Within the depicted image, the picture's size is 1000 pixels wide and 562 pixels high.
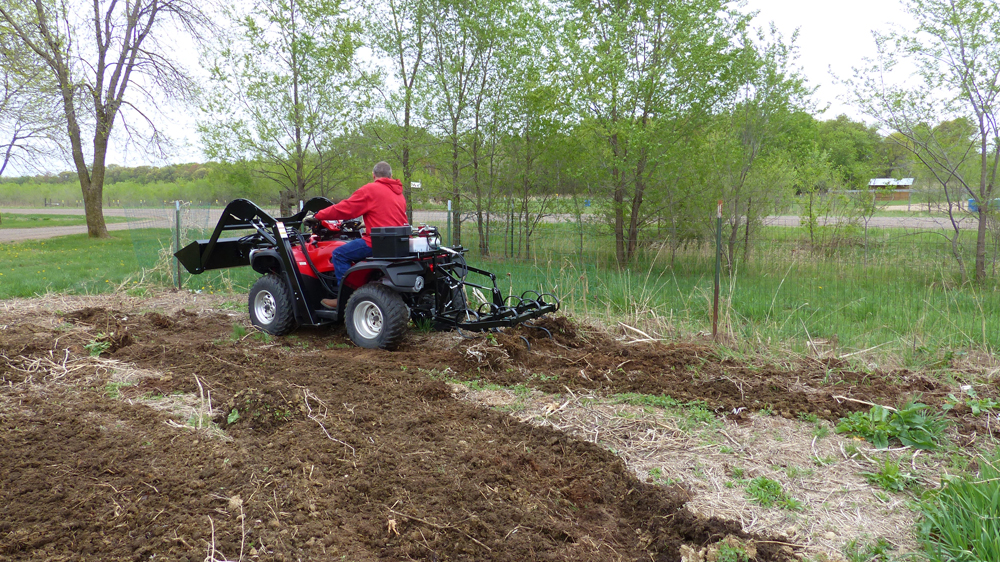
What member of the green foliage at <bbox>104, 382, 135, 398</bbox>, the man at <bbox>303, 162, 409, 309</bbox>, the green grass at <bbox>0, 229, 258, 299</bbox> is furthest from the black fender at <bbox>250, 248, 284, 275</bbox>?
the green grass at <bbox>0, 229, 258, 299</bbox>

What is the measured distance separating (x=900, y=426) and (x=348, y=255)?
4.67 metres

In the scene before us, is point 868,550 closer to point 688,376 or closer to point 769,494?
point 769,494

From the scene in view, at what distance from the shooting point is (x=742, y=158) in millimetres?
11930

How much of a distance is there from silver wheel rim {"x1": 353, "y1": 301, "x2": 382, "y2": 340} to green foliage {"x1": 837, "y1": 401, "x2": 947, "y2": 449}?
3.95 meters

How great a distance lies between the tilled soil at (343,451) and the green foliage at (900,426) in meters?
0.28

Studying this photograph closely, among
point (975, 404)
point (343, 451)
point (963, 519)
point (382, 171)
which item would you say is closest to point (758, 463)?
point (963, 519)

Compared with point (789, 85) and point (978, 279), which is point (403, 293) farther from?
point (789, 85)

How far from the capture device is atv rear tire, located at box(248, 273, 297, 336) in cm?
648

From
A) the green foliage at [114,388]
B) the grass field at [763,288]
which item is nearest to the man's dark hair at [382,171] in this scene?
the grass field at [763,288]

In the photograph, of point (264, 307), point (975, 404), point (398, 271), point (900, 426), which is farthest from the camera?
point (264, 307)

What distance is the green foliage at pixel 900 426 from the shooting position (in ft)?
11.8

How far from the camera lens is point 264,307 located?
682 cm

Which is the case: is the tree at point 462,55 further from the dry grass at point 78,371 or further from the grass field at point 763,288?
the dry grass at point 78,371

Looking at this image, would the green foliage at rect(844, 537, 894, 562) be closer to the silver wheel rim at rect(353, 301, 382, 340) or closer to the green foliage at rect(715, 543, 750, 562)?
the green foliage at rect(715, 543, 750, 562)
